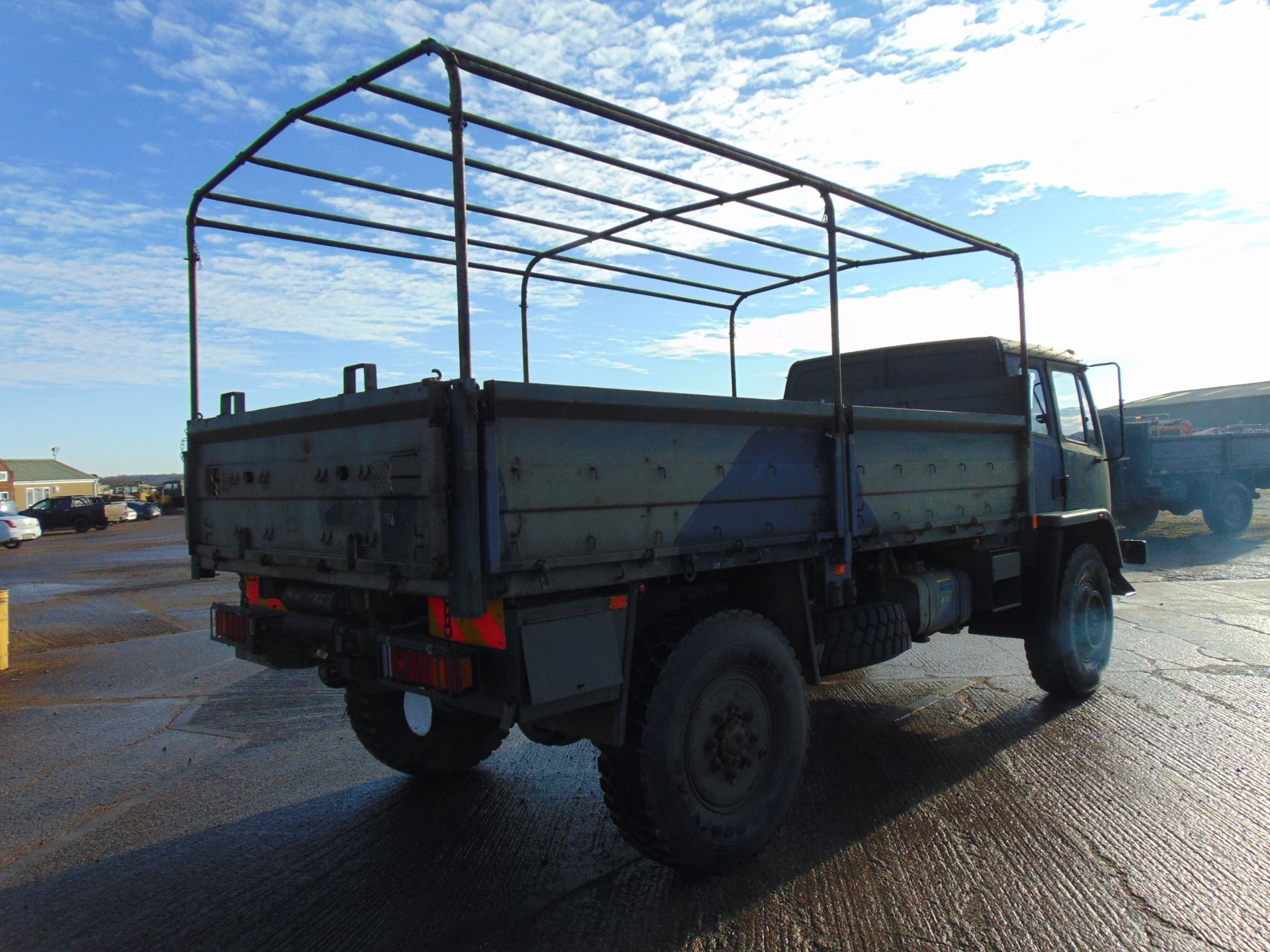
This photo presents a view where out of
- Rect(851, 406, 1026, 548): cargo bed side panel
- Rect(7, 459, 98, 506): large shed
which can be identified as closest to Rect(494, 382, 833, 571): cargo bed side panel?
Rect(851, 406, 1026, 548): cargo bed side panel

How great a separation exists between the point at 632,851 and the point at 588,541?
160 cm

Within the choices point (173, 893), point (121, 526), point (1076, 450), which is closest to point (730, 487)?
point (173, 893)

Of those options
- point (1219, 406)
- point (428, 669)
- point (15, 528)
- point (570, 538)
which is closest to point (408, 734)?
point (428, 669)

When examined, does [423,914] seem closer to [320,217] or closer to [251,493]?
[251,493]

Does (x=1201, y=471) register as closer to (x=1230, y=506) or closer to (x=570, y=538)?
(x=1230, y=506)

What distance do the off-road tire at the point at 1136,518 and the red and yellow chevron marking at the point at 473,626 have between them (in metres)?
17.5

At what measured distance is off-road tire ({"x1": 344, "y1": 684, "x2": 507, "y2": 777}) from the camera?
4.37 m

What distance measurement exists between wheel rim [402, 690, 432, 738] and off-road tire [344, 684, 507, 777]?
83cm

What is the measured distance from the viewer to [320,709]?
6137mm

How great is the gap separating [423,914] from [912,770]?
2663 mm

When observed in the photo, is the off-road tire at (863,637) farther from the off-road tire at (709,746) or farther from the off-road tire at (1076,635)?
the off-road tire at (1076,635)

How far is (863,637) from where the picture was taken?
4473 millimetres

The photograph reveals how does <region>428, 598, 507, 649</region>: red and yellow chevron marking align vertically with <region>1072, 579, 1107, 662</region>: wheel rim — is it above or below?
above

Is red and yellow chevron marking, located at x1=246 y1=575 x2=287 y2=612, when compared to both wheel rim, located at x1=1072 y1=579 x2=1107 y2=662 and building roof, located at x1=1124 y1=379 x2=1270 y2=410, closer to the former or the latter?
wheel rim, located at x1=1072 y1=579 x2=1107 y2=662
